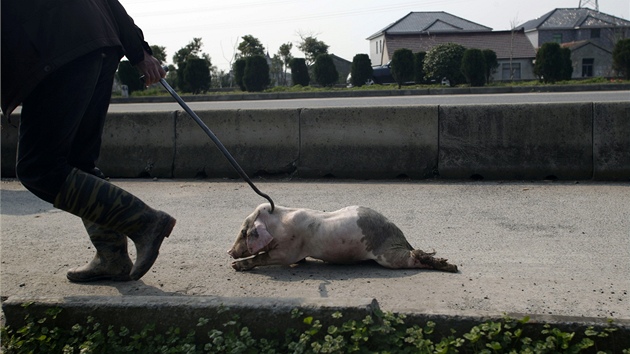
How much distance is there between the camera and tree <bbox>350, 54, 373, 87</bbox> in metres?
35.1

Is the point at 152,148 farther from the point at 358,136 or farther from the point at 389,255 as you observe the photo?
the point at 389,255

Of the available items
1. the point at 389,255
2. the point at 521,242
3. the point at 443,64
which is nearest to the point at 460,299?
the point at 389,255

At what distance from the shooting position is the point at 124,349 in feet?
9.77

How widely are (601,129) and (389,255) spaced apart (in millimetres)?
3725

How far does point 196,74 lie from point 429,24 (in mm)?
38510

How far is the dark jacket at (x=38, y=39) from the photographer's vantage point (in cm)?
310

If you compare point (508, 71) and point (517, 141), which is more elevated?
point (508, 71)

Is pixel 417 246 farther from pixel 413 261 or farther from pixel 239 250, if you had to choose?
pixel 239 250

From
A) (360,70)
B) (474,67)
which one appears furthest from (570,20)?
(474,67)

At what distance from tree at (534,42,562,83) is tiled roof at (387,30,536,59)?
20.4 m

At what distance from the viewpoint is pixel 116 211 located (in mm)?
3404

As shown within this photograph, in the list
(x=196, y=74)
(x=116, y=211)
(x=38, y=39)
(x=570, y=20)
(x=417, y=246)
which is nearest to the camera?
(x=38, y=39)

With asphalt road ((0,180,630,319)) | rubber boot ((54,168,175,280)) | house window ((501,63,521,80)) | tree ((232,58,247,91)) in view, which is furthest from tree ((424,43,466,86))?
rubber boot ((54,168,175,280))

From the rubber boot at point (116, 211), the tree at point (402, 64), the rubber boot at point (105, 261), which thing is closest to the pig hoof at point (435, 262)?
the rubber boot at point (116, 211)
